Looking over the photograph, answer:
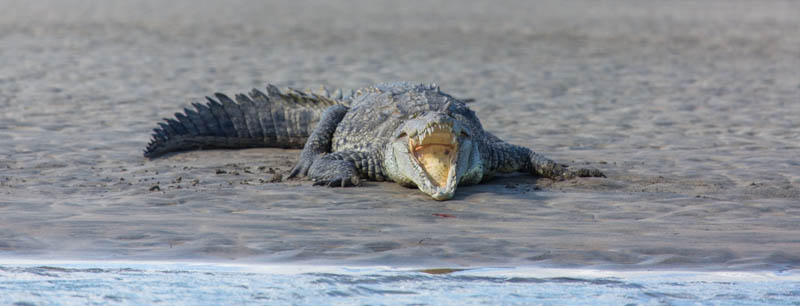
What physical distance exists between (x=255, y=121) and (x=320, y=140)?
3.33 feet

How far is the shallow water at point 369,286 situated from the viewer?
434cm

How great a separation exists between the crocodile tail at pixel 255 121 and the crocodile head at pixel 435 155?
1745 millimetres

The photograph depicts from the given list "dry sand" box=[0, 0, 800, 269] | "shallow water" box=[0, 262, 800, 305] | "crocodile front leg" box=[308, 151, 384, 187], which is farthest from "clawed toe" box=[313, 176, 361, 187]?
"shallow water" box=[0, 262, 800, 305]

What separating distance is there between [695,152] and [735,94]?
13.6 feet

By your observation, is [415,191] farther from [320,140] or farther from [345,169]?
[320,140]

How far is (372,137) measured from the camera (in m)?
7.31

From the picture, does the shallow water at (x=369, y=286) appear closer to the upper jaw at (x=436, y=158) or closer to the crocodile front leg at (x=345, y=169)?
the upper jaw at (x=436, y=158)

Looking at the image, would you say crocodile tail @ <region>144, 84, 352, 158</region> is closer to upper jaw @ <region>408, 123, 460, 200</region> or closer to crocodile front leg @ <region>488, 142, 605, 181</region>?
crocodile front leg @ <region>488, 142, 605, 181</region>

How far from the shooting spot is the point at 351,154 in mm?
7164

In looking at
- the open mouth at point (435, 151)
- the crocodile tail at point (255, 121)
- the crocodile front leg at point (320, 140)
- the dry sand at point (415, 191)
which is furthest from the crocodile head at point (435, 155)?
the crocodile tail at point (255, 121)

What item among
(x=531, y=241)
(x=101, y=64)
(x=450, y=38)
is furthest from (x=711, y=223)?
(x=450, y=38)

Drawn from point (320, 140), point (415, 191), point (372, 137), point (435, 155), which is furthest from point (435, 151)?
point (320, 140)

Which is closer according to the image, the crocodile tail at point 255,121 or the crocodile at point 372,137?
the crocodile at point 372,137

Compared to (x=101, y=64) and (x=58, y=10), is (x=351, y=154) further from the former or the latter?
(x=58, y=10)
